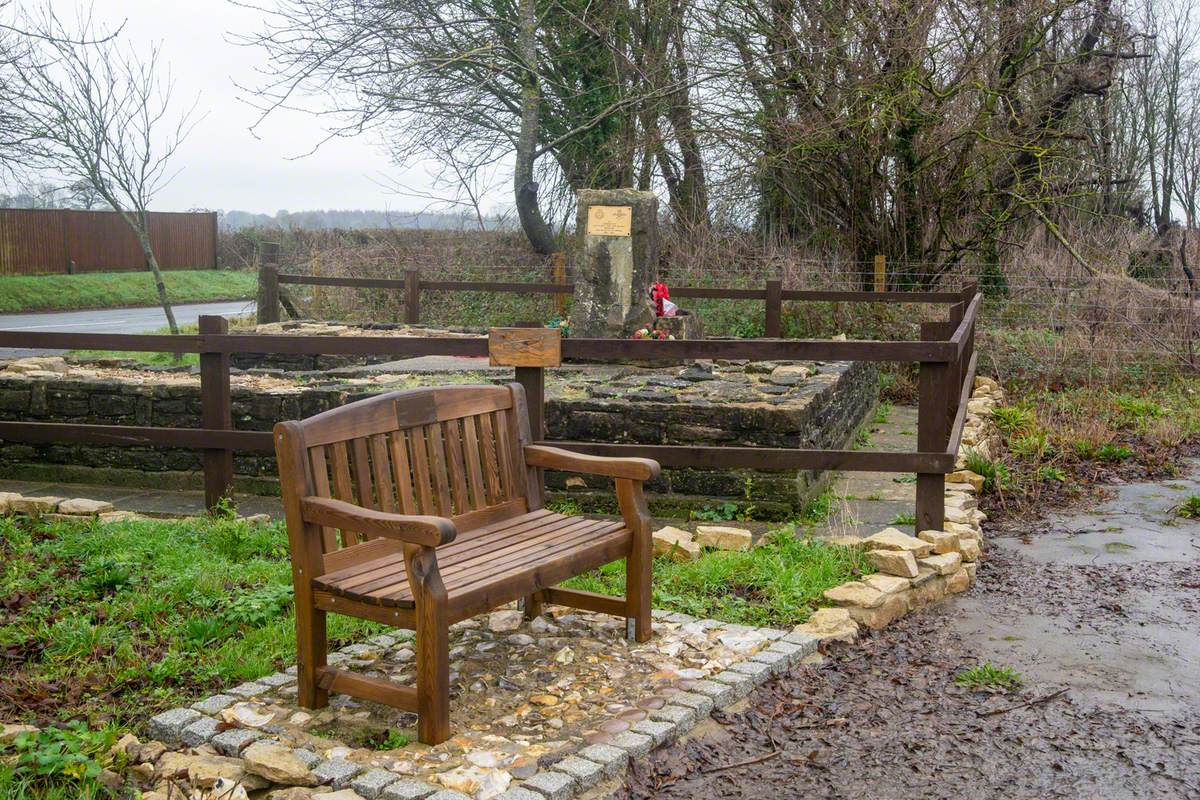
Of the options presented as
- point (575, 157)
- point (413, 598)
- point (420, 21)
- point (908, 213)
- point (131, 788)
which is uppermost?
point (420, 21)

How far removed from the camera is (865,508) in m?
7.32

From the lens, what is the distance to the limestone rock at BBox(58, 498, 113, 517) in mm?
6562

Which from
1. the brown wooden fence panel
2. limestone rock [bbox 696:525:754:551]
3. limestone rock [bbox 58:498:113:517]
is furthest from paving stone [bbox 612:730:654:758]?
the brown wooden fence panel

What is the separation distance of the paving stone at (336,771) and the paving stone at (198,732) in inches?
17.8

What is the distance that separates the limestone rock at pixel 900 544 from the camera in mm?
5438

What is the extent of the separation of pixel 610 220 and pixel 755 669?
323 inches

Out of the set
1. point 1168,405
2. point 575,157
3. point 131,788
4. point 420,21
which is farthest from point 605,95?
point 131,788

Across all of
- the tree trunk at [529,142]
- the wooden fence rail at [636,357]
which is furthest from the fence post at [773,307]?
the tree trunk at [529,142]

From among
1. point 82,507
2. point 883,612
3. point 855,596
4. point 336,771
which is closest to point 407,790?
point 336,771

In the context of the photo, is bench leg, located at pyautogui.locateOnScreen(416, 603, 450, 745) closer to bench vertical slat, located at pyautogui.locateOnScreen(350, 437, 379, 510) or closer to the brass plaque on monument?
bench vertical slat, located at pyautogui.locateOnScreen(350, 437, 379, 510)

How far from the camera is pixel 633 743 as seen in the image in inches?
138

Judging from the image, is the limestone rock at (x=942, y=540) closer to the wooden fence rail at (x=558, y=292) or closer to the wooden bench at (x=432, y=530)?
the wooden bench at (x=432, y=530)

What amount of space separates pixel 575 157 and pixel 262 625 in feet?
51.0

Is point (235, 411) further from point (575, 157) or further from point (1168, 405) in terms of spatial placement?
point (575, 157)
